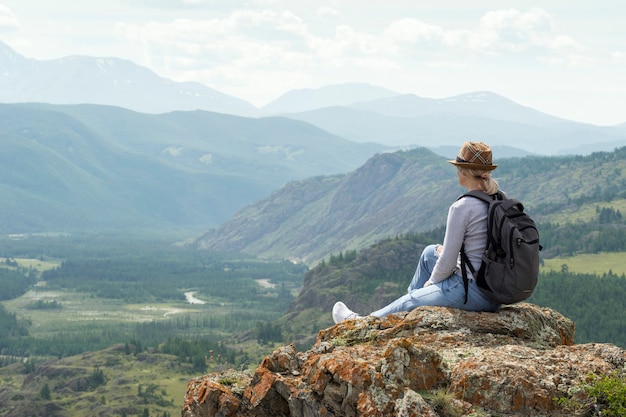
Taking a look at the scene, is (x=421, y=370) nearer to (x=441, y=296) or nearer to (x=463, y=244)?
(x=441, y=296)

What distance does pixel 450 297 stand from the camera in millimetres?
23266

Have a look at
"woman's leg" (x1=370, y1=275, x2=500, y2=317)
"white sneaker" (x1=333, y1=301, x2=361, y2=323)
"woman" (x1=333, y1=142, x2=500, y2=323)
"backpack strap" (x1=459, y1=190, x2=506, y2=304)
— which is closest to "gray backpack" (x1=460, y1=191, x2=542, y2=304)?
"backpack strap" (x1=459, y1=190, x2=506, y2=304)

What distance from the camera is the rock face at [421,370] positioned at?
18625 millimetres

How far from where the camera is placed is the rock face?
18.6 metres

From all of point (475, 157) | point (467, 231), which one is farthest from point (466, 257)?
point (475, 157)

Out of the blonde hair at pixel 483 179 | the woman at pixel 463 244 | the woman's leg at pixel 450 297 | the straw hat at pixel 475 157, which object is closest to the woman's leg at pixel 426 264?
the woman at pixel 463 244

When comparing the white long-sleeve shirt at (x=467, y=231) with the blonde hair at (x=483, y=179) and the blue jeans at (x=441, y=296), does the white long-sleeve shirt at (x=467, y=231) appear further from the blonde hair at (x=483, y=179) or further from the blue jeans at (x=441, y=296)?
the blue jeans at (x=441, y=296)

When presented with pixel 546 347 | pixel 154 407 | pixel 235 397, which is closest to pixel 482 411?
pixel 546 347

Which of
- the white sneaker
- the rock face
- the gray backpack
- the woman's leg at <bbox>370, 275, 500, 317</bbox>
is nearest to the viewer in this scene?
the rock face

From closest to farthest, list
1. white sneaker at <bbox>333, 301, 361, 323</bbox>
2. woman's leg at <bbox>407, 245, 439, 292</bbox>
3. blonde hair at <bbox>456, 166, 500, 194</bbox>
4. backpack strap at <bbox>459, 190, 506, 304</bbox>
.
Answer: backpack strap at <bbox>459, 190, 506, 304</bbox>, blonde hair at <bbox>456, 166, 500, 194</bbox>, woman's leg at <bbox>407, 245, 439, 292</bbox>, white sneaker at <bbox>333, 301, 361, 323</bbox>

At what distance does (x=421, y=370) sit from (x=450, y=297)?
410 centimetres

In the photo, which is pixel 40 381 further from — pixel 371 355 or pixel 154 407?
pixel 371 355

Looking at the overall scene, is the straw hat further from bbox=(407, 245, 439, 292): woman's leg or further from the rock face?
the rock face

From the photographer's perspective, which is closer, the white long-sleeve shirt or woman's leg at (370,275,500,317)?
the white long-sleeve shirt
